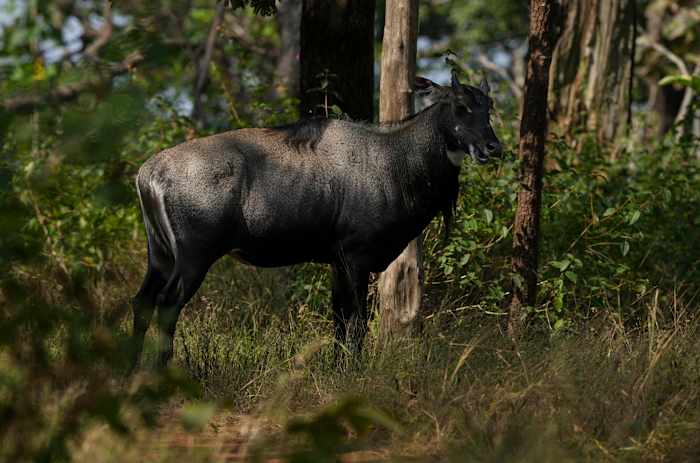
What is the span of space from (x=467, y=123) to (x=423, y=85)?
58 cm

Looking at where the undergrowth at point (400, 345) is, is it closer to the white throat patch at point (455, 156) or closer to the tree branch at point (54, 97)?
the tree branch at point (54, 97)

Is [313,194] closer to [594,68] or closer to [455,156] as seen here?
[455,156]

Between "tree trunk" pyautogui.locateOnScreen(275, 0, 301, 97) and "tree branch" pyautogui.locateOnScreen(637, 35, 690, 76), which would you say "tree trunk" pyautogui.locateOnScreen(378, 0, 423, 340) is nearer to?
"tree trunk" pyautogui.locateOnScreen(275, 0, 301, 97)

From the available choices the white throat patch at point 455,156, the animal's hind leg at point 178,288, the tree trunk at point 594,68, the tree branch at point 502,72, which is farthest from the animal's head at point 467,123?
the tree branch at point 502,72

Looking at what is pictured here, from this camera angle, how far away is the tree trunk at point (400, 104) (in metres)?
7.35

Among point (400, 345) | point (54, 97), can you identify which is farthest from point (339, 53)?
point (54, 97)

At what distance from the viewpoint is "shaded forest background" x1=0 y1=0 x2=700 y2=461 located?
334cm

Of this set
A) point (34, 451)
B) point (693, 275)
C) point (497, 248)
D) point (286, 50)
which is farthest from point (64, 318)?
point (286, 50)

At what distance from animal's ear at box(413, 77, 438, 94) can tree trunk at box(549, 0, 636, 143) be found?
5.20m

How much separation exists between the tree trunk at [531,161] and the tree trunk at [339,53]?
1523 millimetres

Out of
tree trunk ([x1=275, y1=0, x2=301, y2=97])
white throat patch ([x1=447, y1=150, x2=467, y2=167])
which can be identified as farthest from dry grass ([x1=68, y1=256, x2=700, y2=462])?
tree trunk ([x1=275, y1=0, x2=301, y2=97])

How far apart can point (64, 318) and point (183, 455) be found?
1.07m

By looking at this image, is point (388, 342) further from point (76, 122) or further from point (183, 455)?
point (76, 122)

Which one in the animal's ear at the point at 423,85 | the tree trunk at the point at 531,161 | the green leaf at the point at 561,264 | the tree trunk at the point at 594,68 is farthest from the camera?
the tree trunk at the point at 594,68
